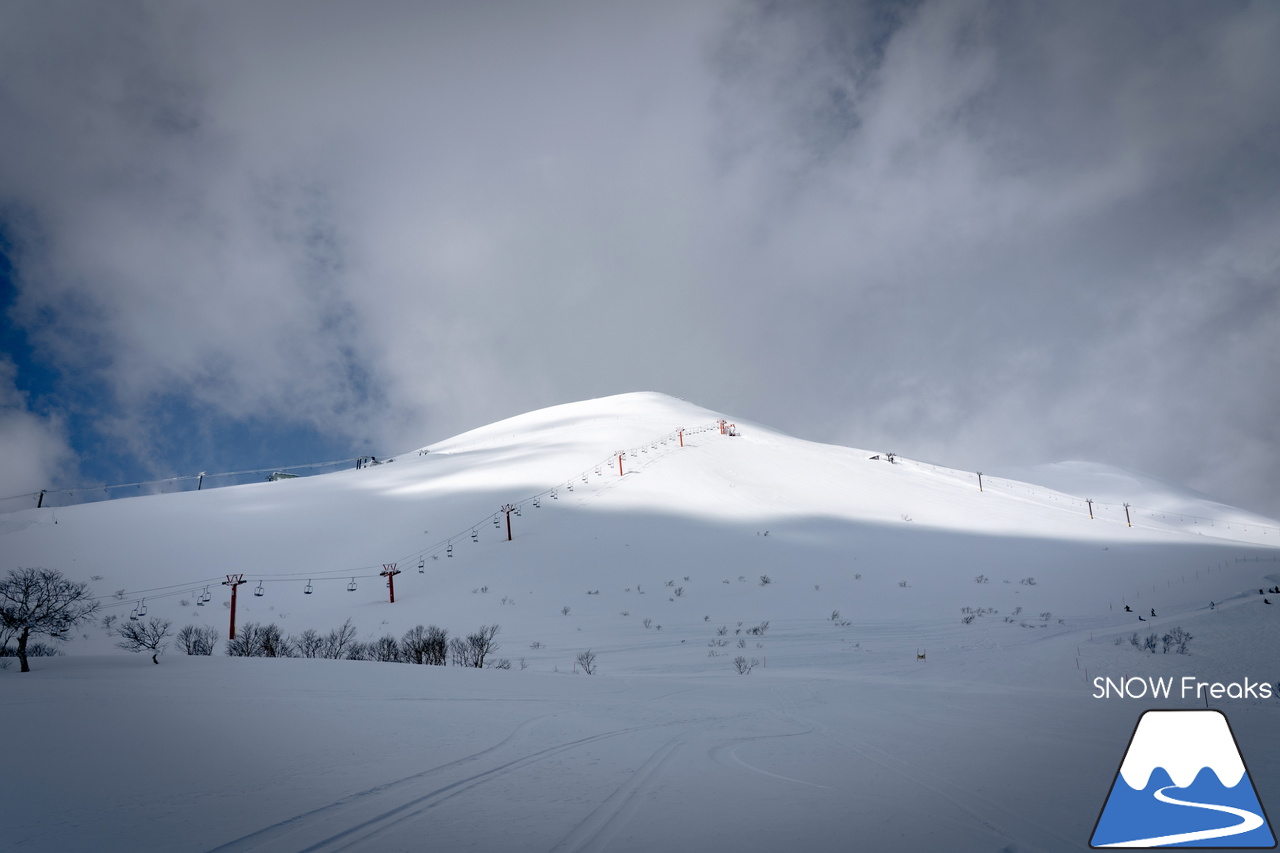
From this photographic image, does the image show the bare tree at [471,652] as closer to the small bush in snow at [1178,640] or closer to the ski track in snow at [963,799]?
the ski track in snow at [963,799]

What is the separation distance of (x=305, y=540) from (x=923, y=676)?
→ 87.3 feet

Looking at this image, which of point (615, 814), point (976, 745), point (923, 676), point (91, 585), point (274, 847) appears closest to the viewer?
point (274, 847)

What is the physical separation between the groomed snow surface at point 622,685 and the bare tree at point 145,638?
1.69 feet

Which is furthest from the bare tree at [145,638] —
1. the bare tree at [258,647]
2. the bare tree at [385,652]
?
the bare tree at [385,652]

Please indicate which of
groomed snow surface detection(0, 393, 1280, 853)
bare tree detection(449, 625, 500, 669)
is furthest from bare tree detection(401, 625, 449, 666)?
groomed snow surface detection(0, 393, 1280, 853)

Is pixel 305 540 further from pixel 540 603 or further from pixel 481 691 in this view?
pixel 481 691

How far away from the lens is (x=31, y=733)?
15.5 ft

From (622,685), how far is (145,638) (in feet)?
37.3

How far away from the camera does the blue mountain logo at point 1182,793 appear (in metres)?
3.40

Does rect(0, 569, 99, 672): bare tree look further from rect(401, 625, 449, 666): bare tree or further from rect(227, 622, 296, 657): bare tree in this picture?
rect(401, 625, 449, 666): bare tree

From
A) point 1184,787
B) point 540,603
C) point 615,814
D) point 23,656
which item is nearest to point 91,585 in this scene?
point 540,603

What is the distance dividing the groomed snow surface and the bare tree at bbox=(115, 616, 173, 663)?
52cm

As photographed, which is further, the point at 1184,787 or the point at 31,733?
the point at 31,733

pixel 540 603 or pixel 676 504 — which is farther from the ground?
pixel 676 504
